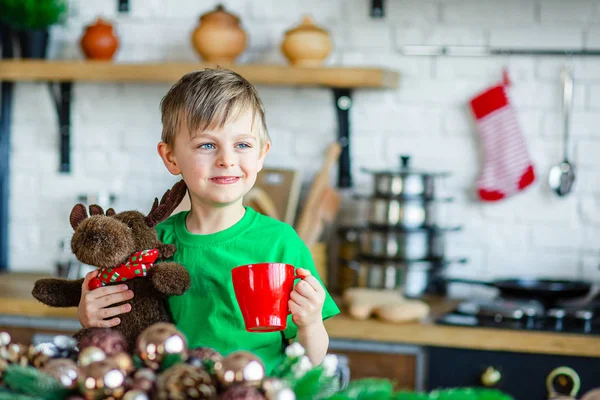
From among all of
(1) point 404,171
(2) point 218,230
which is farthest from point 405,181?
(2) point 218,230

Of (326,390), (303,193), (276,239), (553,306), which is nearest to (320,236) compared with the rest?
(303,193)

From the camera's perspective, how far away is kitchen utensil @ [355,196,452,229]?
103 inches

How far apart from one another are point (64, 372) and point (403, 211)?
6.06ft

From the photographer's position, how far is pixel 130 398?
803 millimetres

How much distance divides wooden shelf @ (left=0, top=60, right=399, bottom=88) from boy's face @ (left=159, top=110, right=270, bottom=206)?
1.35 metres

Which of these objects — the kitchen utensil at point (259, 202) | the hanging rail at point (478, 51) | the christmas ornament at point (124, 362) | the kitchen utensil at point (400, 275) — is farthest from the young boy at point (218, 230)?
the hanging rail at point (478, 51)

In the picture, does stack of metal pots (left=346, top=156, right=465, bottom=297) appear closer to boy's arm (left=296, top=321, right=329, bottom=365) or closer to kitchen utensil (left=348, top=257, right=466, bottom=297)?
kitchen utensil (left=348, top=257, right=466, bottom=297)

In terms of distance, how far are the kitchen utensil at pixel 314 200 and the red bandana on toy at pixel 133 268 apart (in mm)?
1413

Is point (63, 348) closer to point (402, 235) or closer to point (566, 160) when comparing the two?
point (402, 235)

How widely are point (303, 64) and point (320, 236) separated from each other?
1.90ft

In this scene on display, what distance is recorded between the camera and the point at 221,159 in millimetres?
1274

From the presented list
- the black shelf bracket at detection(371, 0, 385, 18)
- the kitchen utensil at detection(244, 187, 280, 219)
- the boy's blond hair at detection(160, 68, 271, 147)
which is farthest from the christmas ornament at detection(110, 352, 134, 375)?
the black shelf bracket at detection(371, 0, 385, 18)

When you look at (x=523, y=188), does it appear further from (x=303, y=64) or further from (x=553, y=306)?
(x=303, y=64)

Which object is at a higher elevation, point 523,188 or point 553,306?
point 523,188
